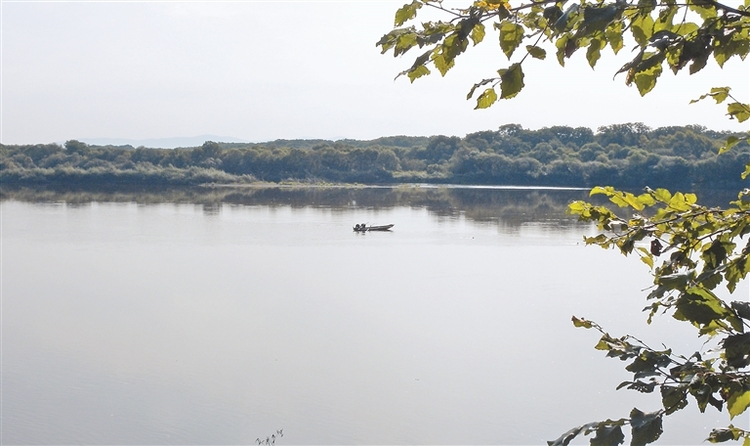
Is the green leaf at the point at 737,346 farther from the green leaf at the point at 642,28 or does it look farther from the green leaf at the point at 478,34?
the green leaf at the point at 478,34

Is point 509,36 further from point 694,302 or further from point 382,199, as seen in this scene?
point 382,199

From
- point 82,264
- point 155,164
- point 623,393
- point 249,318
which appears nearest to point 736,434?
point 623,393

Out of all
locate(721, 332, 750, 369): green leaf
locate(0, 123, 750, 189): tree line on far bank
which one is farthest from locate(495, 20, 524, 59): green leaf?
locate(0, 123, 750, 189): tree line on far bank

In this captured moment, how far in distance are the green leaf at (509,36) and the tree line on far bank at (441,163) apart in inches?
1932

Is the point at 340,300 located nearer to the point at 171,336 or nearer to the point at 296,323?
the point at 296,323

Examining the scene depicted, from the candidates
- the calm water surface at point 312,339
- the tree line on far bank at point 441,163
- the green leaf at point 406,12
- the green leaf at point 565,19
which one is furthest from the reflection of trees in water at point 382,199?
the green leaf at point 565,19

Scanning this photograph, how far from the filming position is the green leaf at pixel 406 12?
5.08ft

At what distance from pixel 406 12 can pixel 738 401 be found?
90 cm

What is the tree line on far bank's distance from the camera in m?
51.0

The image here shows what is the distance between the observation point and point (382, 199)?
41656mm

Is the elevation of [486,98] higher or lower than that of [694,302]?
higher

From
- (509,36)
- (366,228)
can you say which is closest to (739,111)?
(509,36)

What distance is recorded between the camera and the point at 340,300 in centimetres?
1425

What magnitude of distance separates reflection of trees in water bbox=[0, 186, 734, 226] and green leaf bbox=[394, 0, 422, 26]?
2621 centimetres
